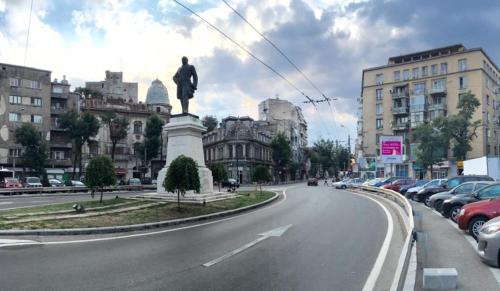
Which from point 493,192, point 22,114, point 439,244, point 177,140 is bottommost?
point 439,244

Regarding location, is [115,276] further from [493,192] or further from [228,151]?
[228,151]

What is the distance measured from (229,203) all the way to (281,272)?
1552cm

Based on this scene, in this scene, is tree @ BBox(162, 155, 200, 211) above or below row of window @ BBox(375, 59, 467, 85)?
below

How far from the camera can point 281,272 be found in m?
8.37

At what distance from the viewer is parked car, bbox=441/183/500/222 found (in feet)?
50.9

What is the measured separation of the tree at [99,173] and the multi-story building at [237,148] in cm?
6053

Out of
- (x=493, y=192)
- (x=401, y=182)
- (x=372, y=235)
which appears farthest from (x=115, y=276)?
(x=401, y=182)

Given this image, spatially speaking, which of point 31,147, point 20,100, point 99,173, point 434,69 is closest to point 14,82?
point 20,100

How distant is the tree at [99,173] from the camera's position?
Result: 2050 centimetres

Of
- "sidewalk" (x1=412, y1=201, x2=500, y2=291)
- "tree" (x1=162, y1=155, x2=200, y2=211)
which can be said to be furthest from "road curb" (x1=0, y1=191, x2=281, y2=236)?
"sidewalk" (x1=412, y1=201, x2=500, y2=291)

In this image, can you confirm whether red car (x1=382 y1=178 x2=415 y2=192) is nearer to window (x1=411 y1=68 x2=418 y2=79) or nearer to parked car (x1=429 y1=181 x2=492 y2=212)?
parked car (x1=429 y1=181 x2=492 y2=212)

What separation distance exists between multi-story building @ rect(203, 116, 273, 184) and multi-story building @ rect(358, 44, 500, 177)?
2127 centimetres

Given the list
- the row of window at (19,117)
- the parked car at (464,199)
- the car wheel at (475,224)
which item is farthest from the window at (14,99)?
the car wheel at (475,224)

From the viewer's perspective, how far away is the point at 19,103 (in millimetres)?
66125
